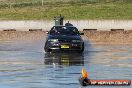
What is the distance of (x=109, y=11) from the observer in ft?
244

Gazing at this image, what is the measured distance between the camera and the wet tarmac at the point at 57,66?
1988 centimetres

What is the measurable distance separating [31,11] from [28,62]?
4837cm

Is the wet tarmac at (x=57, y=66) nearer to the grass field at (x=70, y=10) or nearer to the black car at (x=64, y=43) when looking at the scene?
the black car at (x=64, y=43)

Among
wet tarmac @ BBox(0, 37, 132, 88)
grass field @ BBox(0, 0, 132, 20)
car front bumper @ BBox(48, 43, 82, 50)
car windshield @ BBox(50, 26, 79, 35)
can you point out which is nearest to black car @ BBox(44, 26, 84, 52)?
car front bumper @ BBox(48, 43, 82, 50)

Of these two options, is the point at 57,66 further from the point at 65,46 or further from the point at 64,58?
the point at 65,46

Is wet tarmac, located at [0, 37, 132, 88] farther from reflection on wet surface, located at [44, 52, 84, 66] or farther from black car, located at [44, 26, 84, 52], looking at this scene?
black car, located at [44, 26, 84, 52]

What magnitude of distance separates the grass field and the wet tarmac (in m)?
35.8

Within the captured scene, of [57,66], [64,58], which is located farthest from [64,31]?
[57,66]

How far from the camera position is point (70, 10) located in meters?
75.5

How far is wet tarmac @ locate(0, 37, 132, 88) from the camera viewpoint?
1988 centimetres

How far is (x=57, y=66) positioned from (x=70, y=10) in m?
50.4

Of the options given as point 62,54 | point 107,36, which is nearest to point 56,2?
point 107,36

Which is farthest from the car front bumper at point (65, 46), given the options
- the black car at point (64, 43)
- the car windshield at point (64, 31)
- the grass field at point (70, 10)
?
the grass field at point (70, 10)

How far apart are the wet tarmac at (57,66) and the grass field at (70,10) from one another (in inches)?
1409
